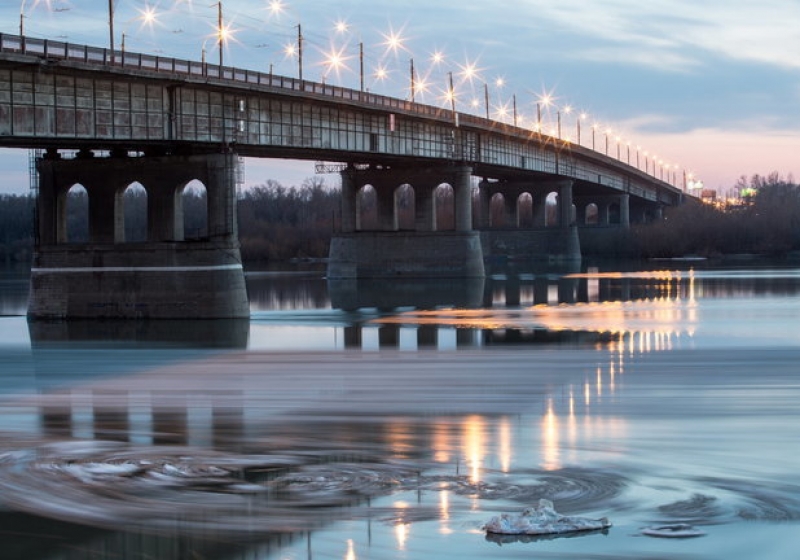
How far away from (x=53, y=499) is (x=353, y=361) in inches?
790

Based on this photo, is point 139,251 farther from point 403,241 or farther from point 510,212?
point 510,212

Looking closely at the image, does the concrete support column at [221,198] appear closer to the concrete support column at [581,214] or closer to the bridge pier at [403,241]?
the bridge pier at [403,241]

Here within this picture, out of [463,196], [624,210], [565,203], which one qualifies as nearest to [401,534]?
[463,196]

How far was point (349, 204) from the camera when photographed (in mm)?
97750

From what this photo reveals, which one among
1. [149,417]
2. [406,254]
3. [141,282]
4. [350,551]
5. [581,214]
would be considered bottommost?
[350,551]

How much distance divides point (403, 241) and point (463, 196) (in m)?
5.90

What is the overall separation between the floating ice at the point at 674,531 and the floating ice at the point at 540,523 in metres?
0.57

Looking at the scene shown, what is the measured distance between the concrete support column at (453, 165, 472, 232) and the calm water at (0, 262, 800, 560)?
50012mm

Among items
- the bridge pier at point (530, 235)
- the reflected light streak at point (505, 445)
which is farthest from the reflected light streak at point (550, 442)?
the bridge pier at point (530, 235)

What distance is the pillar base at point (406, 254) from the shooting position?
317ft

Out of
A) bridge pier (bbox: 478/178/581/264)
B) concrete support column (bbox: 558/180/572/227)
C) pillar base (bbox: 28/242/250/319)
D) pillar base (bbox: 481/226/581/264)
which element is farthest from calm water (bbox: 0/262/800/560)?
pillar base (bbox: 481/226/581/264)

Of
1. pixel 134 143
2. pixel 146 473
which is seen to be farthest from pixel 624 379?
pixel 134 143

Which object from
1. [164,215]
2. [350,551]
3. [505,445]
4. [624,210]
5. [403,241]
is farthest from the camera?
[624,210]

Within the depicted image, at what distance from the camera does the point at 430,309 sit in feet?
210
